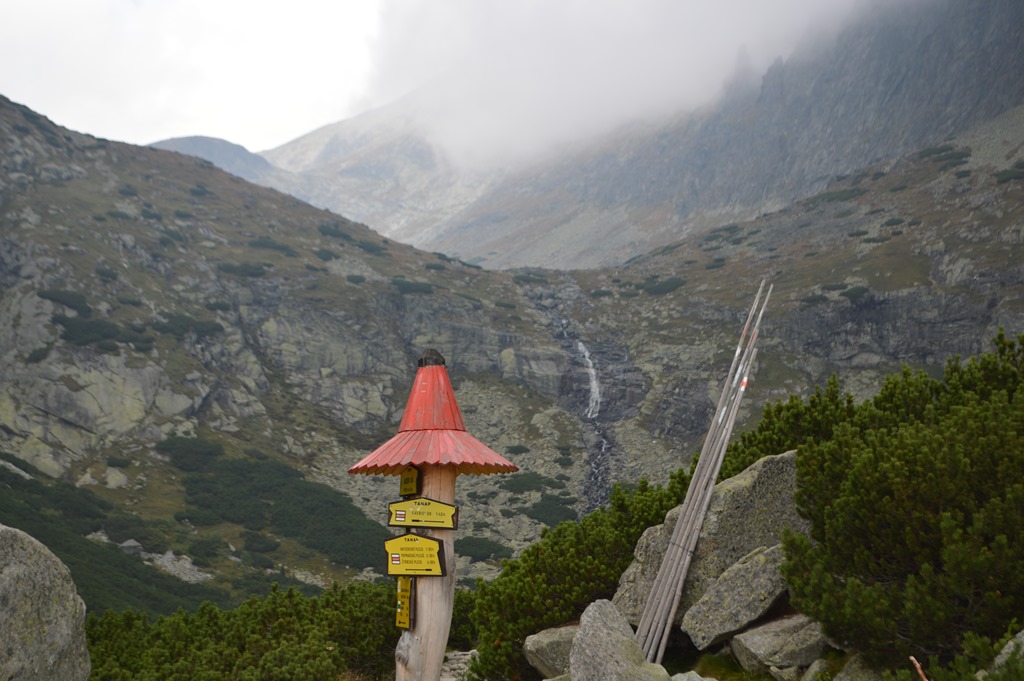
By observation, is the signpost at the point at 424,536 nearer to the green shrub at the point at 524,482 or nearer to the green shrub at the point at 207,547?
the green shrub at the point at 207,547

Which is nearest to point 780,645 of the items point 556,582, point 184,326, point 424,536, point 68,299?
point 556,582

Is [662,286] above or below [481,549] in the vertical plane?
above

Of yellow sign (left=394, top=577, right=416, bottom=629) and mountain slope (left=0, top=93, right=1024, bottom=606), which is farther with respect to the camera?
mountain slope (left=0, top=93, right=1024, bottom=606)

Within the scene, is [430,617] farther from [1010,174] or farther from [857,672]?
[1010,174]

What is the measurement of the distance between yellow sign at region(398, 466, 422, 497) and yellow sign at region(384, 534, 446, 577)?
559 mm

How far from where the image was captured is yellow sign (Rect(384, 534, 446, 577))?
9000mm

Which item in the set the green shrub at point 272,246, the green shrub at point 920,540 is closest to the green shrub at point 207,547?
the green shrub at point 920,540

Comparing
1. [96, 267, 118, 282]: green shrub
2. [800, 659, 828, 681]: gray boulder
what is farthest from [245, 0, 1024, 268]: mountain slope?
[800, 659, 828, 681]: gray boulder

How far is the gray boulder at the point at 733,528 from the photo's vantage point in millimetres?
10039

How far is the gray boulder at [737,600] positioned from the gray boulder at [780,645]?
0.63ft

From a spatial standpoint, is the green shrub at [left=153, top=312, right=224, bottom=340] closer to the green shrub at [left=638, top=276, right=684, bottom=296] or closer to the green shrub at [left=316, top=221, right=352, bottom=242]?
the green shrub at [left=316, top=221, right=352, bottom=242]

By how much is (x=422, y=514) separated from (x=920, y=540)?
18.0 feet

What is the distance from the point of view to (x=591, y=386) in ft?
256

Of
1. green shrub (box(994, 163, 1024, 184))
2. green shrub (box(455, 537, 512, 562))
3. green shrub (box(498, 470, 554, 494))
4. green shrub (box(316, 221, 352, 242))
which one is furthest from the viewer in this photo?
green shrub (box(316, 221, 352, 242))
